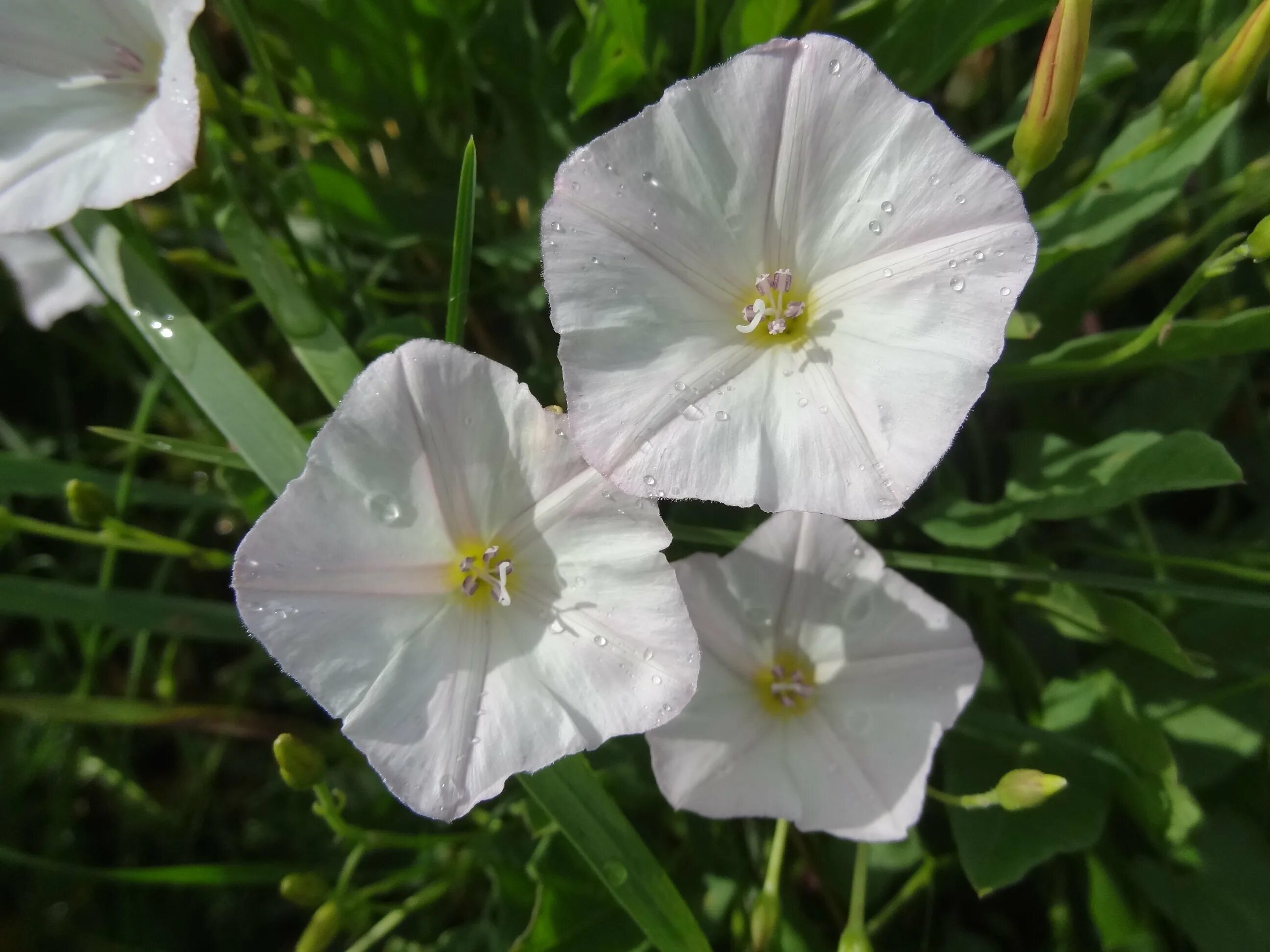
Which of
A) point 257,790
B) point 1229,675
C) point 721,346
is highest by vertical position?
point 721,346

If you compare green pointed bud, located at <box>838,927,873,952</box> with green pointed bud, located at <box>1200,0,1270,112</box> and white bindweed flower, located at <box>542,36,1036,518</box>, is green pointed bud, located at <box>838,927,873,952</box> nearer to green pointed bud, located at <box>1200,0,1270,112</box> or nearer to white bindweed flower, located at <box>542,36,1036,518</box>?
white bindweed flower, located at <box>542,36,1036,518</box>

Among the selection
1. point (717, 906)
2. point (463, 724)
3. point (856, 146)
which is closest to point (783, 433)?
point (856, 146)

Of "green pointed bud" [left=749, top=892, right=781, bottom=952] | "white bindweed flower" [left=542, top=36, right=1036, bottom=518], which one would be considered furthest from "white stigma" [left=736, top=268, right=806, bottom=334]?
"green pointed bud" [left=749, top=892, right=781, bottom=952]

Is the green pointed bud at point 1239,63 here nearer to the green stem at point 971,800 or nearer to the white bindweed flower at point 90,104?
the green stem at point 971,800

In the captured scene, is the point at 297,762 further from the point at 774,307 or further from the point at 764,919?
the point at 774,307

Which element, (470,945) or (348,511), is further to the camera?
(470,945)

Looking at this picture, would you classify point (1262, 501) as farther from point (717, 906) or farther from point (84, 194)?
point (84, 194)
